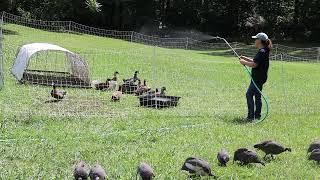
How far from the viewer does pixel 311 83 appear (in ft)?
65.7

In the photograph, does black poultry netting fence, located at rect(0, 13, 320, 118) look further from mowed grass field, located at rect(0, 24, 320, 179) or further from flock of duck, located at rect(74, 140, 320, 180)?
flock of duck, located at rect(74, 140, 320, 180)

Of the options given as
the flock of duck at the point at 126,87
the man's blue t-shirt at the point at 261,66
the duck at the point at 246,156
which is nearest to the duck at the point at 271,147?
the duck at the point at 246,156

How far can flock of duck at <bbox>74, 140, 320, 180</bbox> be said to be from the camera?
614 centimetres

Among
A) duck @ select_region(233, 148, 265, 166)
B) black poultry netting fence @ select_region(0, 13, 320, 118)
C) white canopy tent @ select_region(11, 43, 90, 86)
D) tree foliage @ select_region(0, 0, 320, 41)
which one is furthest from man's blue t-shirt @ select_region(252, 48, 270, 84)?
tree foliage @ select_region(0, 0, 320, 41)

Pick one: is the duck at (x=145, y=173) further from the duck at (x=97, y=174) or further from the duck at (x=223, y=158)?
the duck at (x=223, y=158)

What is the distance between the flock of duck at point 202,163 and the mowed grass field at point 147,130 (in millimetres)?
120

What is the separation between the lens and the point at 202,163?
665 cm

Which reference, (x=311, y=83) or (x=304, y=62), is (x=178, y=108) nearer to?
(x=311, y=83)

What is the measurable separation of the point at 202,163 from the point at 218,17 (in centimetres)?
4132

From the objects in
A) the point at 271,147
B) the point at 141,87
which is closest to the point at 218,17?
the point at 141,87

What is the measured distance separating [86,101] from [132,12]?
32996mm

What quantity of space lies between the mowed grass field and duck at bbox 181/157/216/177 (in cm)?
22

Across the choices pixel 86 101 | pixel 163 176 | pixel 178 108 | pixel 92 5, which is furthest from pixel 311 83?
pixel 92 5

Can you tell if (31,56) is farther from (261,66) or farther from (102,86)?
(261,66)
